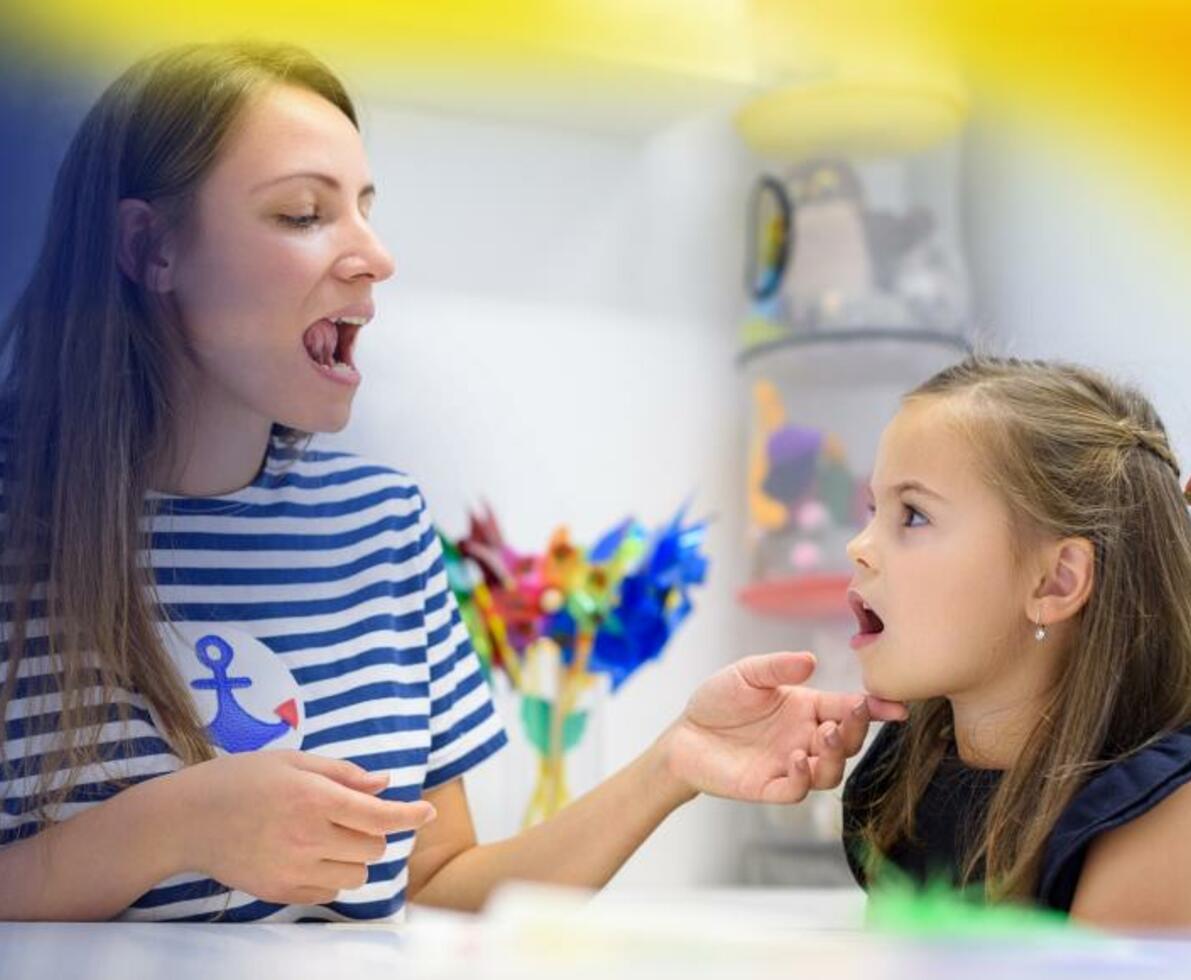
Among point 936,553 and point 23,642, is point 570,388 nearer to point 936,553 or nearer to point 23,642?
point 936,553

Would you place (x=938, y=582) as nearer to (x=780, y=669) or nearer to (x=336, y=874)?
(x=780, y=669)

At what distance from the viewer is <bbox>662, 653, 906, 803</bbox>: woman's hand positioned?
0.71m

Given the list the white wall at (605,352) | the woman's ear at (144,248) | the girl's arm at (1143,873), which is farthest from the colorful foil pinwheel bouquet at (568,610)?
the woman's ear at (144,248)

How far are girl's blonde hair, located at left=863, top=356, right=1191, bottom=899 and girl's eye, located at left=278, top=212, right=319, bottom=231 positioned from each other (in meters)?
0.34

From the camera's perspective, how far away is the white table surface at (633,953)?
0.33 m

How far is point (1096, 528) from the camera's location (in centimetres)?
73

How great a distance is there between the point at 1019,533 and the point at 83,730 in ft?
1.30

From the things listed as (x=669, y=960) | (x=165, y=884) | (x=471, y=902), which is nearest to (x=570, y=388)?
(x=471, y=902)

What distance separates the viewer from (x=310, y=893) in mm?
537

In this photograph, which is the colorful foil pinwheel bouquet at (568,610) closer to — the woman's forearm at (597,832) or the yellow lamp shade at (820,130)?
the yellow lamp shade at (820,130)

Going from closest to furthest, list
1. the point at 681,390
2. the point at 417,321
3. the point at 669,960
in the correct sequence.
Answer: the point at 669,960 → the point at 417,321 → the point at 681,390

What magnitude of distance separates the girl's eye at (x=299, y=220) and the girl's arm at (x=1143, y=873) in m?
0.36

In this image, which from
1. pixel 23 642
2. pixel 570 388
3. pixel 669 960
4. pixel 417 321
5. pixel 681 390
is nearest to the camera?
pixel 669 960

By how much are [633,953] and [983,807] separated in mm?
414
